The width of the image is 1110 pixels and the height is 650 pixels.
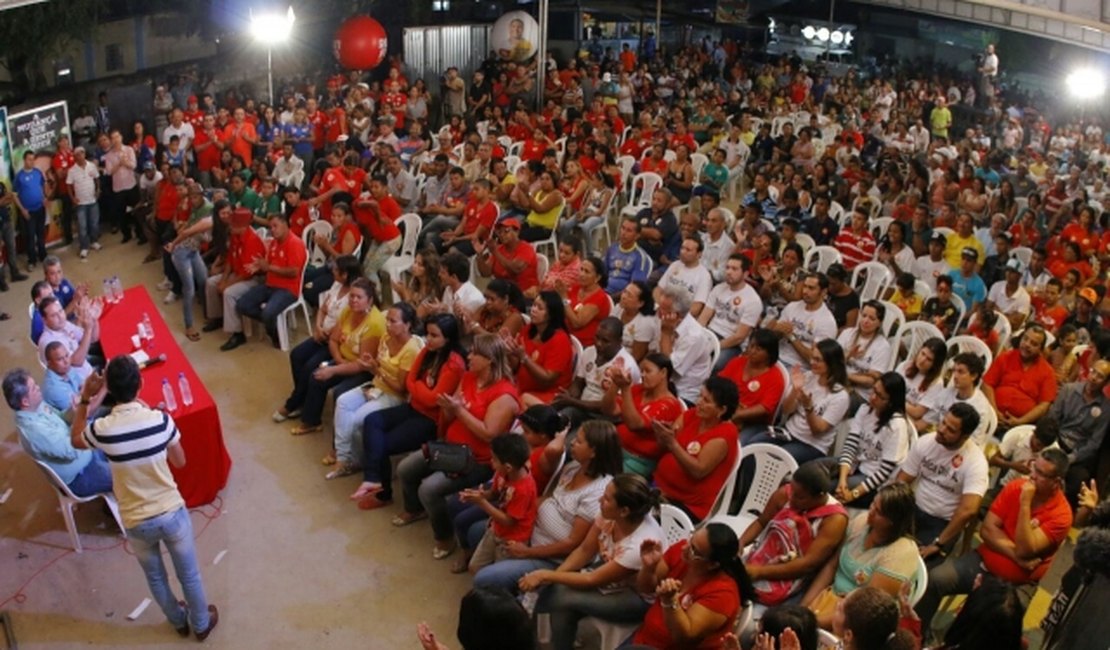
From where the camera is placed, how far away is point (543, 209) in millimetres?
8445

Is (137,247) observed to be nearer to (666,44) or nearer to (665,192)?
(665,192)

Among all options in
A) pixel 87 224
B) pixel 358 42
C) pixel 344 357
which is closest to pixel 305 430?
pixel 344 357

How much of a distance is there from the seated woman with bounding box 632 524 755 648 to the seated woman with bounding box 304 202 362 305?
4662 mm

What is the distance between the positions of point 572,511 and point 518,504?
9.9 inches

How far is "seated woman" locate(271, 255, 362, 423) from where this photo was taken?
635cm

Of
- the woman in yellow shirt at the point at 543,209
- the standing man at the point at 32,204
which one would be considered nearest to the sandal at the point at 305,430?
the woman in yellow shirt at the point at 543,209

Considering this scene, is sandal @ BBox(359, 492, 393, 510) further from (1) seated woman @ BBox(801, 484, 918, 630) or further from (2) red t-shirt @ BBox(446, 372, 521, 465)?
(1) seated woman @ BBox(801, 484, 918, 630)

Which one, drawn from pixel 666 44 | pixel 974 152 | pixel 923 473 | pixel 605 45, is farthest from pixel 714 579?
pixel 666 44

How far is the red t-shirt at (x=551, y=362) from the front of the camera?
18.4ft

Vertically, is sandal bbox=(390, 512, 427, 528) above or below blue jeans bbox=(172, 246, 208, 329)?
below

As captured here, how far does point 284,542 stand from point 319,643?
2.85 ft

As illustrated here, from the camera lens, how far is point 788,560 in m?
4.09

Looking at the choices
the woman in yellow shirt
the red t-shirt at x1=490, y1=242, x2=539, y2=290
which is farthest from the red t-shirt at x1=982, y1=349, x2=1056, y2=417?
the woman in yellow shirt

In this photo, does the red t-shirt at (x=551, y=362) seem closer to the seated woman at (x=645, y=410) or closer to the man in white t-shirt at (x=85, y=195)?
the seated woman at (x=645, y=410)
